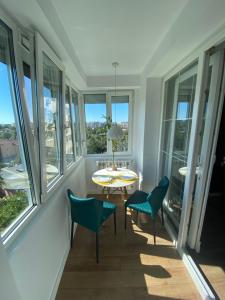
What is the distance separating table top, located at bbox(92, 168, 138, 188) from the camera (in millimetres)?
2169

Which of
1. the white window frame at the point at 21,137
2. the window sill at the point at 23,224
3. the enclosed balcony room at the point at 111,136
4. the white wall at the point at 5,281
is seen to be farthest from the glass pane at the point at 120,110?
the white wall at the point at 5,281

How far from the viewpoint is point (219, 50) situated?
53.2 inches

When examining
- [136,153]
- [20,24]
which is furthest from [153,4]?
[136,153]

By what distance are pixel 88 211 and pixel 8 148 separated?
3.30 ft

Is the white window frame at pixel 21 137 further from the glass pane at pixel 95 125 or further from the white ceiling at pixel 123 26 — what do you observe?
the glass pane at pixel 95 125

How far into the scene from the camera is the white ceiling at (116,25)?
1.20 metres

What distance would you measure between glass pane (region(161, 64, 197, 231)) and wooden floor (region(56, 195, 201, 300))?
0.47 m

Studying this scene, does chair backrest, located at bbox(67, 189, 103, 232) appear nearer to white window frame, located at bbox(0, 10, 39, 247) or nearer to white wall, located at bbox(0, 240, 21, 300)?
white window frame, located at bbox(0, 10, 39, 247)

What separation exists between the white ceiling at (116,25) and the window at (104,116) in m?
1.08

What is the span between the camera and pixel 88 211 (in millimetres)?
1634

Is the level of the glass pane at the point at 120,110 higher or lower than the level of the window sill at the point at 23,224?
higher

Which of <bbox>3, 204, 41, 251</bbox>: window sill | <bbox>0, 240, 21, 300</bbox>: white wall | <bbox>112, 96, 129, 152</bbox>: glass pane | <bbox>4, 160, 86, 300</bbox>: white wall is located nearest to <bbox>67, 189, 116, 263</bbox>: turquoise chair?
<bbox>4, 160, 86, 300</bbox>: white wall

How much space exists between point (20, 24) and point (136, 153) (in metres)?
2.73

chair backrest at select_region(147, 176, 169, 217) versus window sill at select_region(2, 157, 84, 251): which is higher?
window sill at select_region(2, 157, 84, 251)
